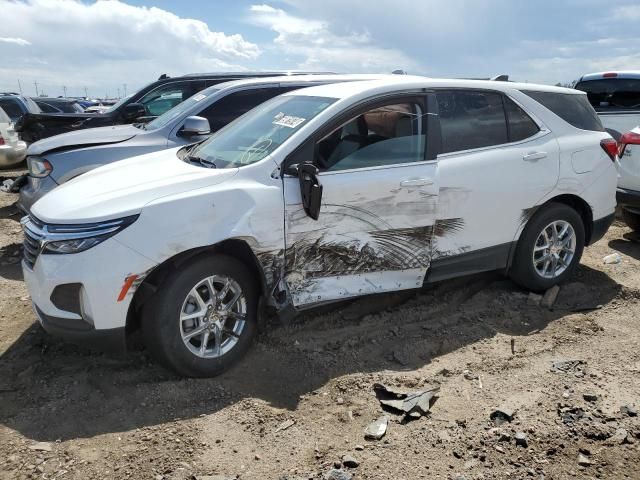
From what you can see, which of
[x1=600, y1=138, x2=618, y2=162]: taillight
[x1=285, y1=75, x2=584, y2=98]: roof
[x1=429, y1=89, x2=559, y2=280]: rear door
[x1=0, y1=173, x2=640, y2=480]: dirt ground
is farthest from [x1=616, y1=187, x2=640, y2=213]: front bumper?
[x1=285, y1=75, x2=584, y2=98]: roof

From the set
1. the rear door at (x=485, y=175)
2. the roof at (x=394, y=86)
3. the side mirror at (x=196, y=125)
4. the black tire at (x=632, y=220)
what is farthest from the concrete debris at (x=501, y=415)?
the black tire at (x=632, y=220)

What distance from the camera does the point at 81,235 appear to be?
3199mm

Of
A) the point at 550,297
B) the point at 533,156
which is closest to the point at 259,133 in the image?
the point at 533,156

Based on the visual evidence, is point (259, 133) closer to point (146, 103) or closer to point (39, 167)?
point (39, 167)

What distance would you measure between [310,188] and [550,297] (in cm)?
260

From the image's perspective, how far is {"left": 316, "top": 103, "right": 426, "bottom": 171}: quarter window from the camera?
3.88 metres

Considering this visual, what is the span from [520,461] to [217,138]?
314 centimetres

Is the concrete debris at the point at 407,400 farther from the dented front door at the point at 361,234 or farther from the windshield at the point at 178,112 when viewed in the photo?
the windshield at the point at 178,112

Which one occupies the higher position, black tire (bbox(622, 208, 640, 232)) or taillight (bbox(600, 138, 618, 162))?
taillight (bbox(600, 138, 618, 162))

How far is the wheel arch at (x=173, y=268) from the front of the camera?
11.0 ft

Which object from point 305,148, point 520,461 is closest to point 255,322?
point 305,148

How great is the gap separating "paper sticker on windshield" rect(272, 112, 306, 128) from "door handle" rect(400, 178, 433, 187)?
842 mm

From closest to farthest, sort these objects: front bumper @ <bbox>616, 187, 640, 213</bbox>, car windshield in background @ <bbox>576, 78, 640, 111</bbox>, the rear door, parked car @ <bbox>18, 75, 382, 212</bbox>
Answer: the rear door, parked car @ <bbox>18, 75, 382, 212</bbox>, front bumper @ <bbox>616, 187, 640, 213</bbox>, car windshield in background @ <bbox>576, 78, 640, 111</bbox>

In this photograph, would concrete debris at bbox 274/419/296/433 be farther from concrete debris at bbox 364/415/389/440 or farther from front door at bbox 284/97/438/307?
front door at bbox 284/97/438/307
